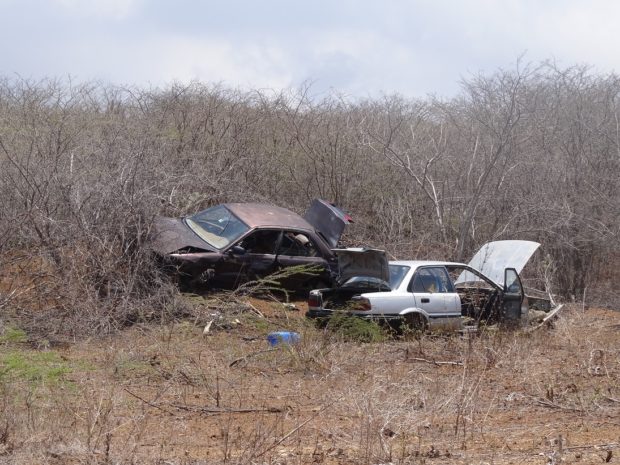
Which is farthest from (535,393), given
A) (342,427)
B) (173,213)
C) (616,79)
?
(616,79)

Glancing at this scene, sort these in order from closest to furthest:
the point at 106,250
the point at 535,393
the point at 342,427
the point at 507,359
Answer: the point at 342,427, the point at 535,393, the point at 507,359, the point at 106,250

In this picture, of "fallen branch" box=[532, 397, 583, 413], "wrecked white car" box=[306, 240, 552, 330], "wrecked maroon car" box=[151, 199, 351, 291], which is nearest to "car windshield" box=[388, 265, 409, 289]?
"wrecked white car" box=[306, 240, 552, 330]

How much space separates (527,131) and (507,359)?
10665 mm

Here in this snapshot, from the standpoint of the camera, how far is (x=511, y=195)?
63.1 feet

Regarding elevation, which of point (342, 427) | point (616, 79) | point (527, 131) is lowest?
point (342, 427)

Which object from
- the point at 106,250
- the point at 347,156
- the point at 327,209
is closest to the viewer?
the point at 106,250

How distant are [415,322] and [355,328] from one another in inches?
42.4

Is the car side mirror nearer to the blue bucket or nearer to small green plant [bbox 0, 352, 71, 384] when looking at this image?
the blue bucket

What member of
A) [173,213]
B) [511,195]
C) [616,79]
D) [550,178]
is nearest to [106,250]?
[173,213]

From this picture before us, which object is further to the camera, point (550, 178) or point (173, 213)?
point (550, 178)

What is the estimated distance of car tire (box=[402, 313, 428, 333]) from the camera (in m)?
11.5

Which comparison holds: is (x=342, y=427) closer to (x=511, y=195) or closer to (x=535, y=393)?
(x=535, y=393)

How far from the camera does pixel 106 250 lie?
1209cm

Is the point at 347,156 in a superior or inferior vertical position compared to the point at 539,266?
superior
